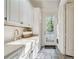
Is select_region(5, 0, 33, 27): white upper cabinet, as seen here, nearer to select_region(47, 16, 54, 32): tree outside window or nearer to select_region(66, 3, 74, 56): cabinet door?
select_region(66, 3, 74, 56): cabinet door

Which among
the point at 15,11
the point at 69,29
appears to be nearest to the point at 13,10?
the point at 15,11

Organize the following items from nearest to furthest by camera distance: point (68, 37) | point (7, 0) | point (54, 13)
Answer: point (7, 0), point (68, 37), point (54, 13)

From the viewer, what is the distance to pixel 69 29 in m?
4.70

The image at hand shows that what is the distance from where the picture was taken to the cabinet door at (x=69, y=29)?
4.62m

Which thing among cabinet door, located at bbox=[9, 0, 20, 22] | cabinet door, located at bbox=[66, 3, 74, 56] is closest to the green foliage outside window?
cabinet door, located at bbox=[66, 3, 74, 56]

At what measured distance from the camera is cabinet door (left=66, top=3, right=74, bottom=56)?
182 inches

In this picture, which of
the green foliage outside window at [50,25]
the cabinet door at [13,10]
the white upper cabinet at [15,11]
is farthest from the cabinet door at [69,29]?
the green foliage outside window at [50,25]

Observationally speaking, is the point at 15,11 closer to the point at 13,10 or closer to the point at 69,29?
the point at 13,10
